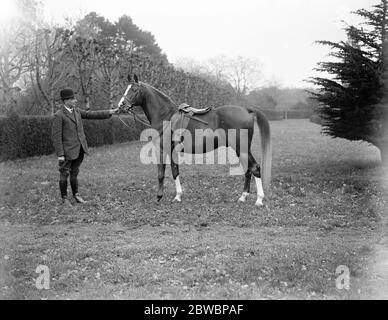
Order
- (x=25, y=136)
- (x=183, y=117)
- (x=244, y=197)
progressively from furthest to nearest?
1. (x=25, y=136)
2. (x=244, y=197)
3. (x=183, y=117)

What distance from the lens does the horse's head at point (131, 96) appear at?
28.6 feet

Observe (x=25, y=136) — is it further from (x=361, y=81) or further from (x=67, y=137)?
(x=361, y=81)

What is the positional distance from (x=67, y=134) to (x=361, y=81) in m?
7.55

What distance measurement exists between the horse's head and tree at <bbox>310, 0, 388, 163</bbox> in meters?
5.74

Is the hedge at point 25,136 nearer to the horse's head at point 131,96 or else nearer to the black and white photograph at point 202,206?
the black and white photograph at point 202,206

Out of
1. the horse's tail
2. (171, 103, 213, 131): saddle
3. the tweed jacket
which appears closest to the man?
the tweed jacket

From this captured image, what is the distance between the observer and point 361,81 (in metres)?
11.5

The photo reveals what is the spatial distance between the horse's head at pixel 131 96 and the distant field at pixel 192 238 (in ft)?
6.53

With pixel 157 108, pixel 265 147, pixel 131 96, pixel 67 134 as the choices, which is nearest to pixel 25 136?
pixel 67 134

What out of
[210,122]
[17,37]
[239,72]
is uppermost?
[239,72]

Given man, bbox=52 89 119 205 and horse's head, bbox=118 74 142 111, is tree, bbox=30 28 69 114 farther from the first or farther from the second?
horse's head, bbox=118 74 142 111

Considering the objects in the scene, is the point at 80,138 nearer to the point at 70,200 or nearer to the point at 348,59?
the point at 70,200

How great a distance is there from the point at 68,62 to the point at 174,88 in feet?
27.1

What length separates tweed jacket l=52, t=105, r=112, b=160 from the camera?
865cm
